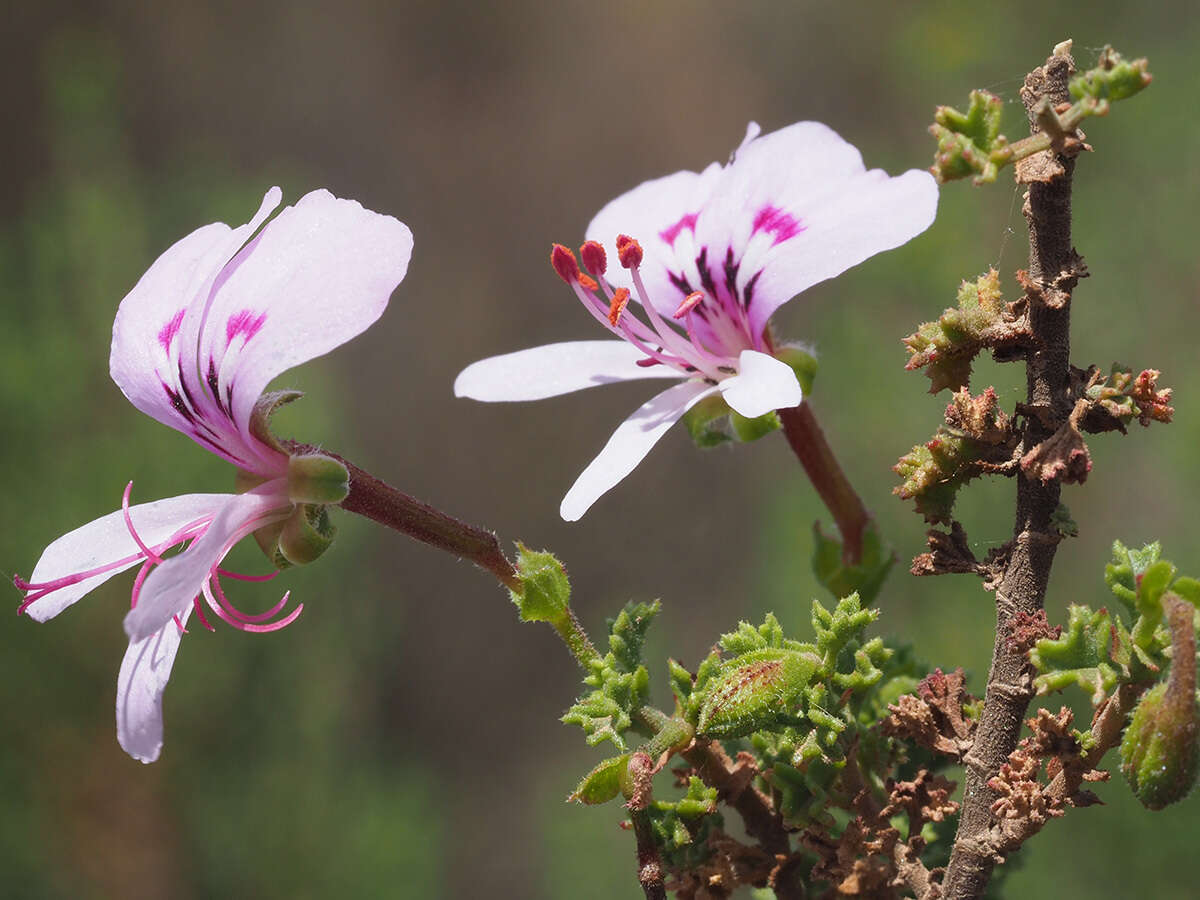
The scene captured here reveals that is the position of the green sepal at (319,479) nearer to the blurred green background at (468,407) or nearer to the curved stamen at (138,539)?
the curved stamen at (138,539)

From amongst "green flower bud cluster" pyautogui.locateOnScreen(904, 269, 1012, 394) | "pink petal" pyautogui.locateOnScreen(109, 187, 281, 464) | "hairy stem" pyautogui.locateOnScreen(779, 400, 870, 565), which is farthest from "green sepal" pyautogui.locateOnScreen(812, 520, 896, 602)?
"pink petal" pyautogui.locateOnScreen(109, 187, 281, 464)

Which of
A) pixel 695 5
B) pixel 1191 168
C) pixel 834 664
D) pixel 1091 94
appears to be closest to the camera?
pixel 1091 94

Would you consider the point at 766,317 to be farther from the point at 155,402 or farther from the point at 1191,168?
the point at 1191,168

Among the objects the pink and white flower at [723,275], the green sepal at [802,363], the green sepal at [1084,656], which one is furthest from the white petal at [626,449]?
the green sepal at [1084,656]

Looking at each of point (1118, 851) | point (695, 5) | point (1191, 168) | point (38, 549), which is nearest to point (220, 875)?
point (38, 549)

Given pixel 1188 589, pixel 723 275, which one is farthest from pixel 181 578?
pixel 1188 589

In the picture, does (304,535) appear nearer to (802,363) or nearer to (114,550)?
(114,550)
